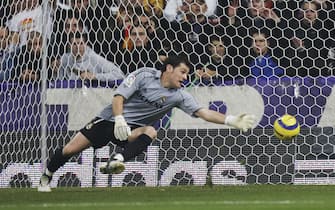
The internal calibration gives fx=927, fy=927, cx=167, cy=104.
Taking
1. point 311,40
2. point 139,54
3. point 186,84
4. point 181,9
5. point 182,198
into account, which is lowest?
point 182,198

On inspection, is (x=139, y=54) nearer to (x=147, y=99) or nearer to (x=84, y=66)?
(x=84, y=66)

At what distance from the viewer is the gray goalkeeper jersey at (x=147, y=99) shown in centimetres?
942

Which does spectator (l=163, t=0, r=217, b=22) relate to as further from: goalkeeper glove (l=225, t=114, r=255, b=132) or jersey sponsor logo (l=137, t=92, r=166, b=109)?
goalkeeper glove (l=225, t=114, r=255, b=132)

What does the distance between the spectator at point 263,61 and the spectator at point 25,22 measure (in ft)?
8.87

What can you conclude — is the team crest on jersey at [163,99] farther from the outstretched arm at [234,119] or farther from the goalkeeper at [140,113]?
the outstretched arm at [234,119]

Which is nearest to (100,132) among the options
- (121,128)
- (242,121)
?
(121,128)

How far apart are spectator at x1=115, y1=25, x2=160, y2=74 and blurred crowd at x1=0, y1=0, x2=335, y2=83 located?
0.04ft

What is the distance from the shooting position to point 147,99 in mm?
9594

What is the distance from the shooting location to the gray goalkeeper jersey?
9.42 metres

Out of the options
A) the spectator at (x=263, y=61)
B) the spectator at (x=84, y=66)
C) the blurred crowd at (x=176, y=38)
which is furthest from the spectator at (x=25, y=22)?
the spectator at (x=263, y=61)

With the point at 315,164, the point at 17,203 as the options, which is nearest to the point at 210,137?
the point at 315,164

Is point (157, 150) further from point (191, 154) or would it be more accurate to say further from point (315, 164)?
point (315, 164)

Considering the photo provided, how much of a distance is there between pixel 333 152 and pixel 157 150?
6.56ft

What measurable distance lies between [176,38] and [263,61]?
1.14 meters
